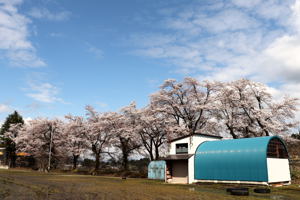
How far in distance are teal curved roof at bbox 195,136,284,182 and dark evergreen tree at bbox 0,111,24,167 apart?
5500cm

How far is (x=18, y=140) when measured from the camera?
61406 mm

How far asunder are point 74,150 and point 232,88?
36.4 meters

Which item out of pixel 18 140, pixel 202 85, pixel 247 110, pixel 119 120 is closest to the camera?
pixel 247 110

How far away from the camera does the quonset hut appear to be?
2552 cm

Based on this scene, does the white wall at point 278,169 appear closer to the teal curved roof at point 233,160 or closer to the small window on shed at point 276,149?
the small window on shed at point 276,149

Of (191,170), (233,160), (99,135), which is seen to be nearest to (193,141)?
(191,170)

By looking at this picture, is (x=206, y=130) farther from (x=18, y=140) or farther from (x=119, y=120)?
(x=18, y=140)

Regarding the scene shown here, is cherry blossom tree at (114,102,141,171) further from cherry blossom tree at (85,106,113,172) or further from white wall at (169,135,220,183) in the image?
white wall at (169,135,220,183)

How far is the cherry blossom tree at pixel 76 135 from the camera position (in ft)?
187

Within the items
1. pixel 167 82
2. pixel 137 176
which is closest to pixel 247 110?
pixel 167 82

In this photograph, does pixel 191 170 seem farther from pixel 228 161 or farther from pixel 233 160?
pixel 233 160

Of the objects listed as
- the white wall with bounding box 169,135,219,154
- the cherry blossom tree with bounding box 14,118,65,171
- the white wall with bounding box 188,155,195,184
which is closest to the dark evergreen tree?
the cherry blossom tree with bounding box 14,118,65,171

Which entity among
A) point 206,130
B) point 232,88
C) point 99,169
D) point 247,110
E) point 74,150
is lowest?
point 99,169

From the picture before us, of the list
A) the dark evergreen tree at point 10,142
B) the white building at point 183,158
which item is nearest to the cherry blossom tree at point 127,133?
the white building at point 183,158
